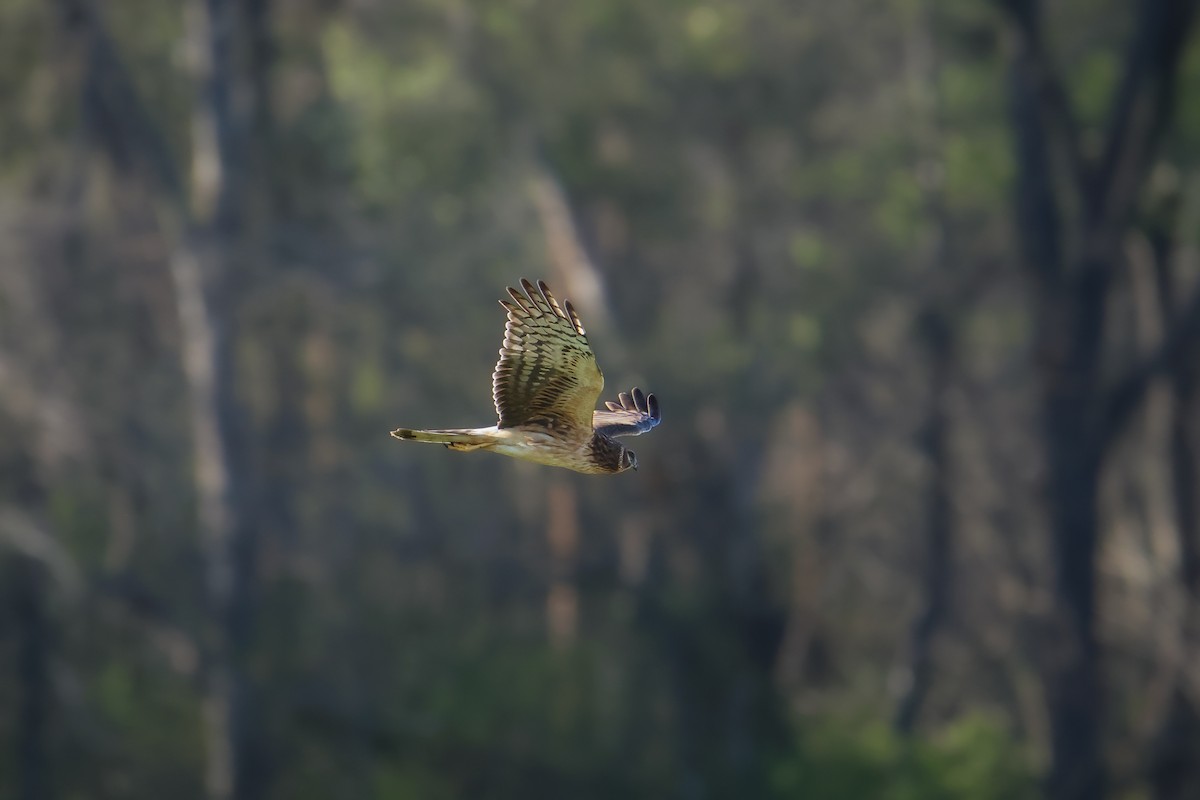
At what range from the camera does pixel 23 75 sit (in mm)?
20359

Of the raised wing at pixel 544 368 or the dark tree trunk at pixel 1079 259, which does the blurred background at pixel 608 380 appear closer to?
the dark tree trunk at pixel 1079 259

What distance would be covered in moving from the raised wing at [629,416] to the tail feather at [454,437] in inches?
37.9

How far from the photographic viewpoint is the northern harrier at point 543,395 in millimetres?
6996

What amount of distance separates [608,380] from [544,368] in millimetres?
12301

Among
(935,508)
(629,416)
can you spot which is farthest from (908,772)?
(629,416)

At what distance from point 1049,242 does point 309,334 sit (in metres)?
10.5

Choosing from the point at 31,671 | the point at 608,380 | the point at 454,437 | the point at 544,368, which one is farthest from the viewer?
the point at 608,380

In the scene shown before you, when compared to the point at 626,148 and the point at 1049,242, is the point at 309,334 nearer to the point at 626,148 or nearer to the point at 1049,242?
the point at 626,148

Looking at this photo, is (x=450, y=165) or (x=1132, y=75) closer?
(x=1132, y=75)

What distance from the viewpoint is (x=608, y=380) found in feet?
64.0

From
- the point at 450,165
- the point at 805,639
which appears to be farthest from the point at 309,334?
the point at 805,639

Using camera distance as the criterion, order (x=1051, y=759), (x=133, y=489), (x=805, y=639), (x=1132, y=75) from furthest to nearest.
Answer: (x=805, y=639)
(x=133, y=489)
(x=1051, y=759)
(x=1132, y=75)

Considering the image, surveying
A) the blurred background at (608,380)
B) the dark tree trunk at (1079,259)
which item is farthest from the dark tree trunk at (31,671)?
the dark tree trunk at (1079,259)

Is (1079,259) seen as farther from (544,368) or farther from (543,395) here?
(544,368)
